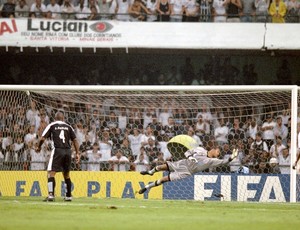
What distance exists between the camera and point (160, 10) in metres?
24.6

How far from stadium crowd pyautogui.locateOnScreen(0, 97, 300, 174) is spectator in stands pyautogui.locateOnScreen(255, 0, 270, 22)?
13.9 feet

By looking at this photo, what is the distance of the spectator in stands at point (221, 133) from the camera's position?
20.5 m

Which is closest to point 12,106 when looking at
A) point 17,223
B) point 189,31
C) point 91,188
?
point 91,188

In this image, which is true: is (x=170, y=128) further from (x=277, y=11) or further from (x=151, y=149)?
(x=277, y=11)

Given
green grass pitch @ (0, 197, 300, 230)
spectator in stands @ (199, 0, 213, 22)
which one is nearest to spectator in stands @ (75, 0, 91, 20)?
spectator in stands @ (199, 0, 213, 22)

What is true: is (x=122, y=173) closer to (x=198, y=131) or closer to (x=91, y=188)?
(x=91, y=188)

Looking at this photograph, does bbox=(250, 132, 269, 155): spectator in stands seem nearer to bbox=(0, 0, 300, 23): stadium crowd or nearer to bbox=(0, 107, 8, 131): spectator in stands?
bbox=(0, 0, 300, 23): stadium crowd

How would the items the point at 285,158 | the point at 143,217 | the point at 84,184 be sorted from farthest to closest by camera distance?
the point at 285,158 < the point at 84,184 < the point at 143,217

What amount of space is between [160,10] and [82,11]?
238 centimetres

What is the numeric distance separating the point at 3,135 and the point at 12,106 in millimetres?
738

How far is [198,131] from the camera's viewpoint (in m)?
20.6

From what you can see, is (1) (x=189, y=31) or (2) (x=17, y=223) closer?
(2) (x=17, y=223)

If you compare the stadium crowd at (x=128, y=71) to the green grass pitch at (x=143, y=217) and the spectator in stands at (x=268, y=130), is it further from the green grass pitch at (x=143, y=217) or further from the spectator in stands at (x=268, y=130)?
the green grass pitch at (x=143, y=217)

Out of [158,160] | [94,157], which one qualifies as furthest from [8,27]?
[158,160]
